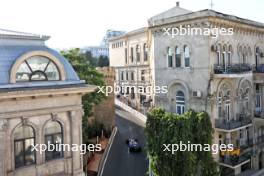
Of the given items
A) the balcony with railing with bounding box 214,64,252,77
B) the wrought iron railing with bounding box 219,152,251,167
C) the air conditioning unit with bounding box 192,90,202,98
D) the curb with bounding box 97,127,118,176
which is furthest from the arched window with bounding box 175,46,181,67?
the curb with bounding box 97,127,118,176

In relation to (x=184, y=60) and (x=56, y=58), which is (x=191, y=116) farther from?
(x=56, y=58)

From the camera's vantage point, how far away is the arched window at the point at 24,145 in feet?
41.3

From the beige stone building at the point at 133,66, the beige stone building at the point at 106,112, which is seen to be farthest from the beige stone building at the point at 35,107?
the beige stone building at the point at 133,66

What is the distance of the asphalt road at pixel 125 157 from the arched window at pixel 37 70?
14.5 m

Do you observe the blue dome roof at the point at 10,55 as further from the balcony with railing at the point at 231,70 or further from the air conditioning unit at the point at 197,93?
the balcony with railing at the point at 231,70

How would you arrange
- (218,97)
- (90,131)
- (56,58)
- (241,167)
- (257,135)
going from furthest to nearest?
(90,131) < (257,135) < (241,167) < (218,97) < (56,58)

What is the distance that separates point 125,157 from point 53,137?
55.0 feet

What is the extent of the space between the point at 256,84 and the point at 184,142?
12.0 meters

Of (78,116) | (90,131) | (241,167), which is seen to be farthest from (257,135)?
(78,116)

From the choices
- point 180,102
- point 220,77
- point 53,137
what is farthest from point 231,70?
point 53,137

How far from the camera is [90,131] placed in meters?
32.6

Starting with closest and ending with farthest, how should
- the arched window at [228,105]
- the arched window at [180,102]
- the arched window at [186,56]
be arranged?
A: the arched window at [186,56] < the arched window at [228,105] < the arched window at [180,102]
